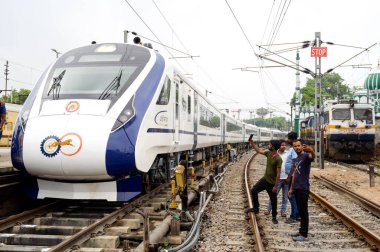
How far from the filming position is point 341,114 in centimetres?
2228

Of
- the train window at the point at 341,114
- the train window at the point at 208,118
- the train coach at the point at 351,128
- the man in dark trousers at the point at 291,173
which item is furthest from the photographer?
the train window at the point at 341,114

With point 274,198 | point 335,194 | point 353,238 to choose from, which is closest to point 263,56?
point 335,194

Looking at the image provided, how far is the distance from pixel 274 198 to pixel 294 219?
60 cm

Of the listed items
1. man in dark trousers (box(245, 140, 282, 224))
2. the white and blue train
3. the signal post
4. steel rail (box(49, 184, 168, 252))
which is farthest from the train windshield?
the signal post

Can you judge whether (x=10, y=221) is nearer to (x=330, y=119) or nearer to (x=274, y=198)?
(x=274, y=198)

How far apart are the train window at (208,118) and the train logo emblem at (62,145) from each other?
823cm

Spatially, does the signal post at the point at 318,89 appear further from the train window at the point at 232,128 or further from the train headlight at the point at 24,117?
the train headlight at the point at 24,117

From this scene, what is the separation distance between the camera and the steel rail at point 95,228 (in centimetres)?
515

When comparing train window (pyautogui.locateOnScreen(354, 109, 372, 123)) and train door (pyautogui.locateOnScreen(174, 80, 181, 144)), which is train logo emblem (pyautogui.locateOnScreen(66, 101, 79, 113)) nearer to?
train door (pyautogui.locateOnScreen(174, 80, 181, 144))

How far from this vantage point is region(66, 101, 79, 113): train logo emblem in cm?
696

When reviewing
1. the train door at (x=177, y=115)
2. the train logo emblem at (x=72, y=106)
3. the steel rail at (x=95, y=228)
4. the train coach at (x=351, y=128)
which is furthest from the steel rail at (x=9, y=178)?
the train coach at (x=351, y=128)

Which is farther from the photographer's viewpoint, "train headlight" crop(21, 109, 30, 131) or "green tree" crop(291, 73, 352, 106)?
"green tree" crop(291, 73, 352, 106)

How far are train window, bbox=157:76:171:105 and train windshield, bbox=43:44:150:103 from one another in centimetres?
67

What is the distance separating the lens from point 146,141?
24.3 ft
